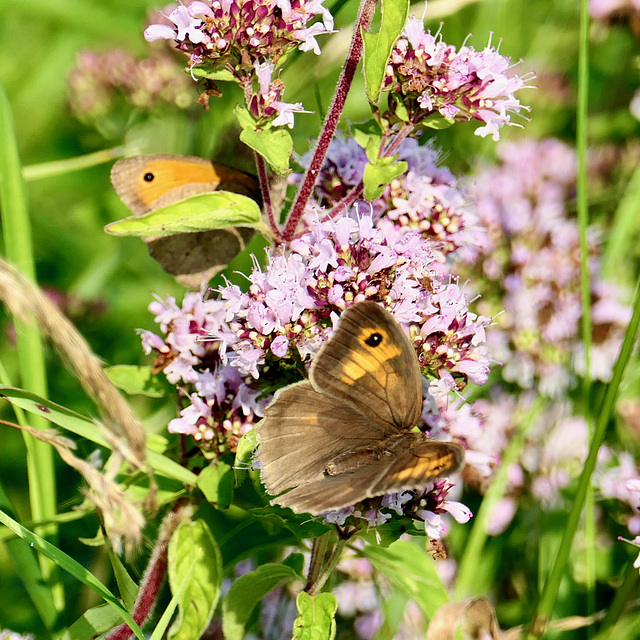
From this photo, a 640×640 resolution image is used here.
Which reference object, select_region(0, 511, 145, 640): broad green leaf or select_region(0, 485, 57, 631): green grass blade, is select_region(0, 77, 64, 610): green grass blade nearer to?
select_region(0, 485, 57, 631): green grass blade

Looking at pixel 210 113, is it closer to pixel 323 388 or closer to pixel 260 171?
pixel 260 171

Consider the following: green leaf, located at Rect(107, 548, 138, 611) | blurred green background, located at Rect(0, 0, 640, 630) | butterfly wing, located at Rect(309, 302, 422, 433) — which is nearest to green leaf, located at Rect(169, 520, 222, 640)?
green leaf, located at Rect(107, 548, 138, 611)

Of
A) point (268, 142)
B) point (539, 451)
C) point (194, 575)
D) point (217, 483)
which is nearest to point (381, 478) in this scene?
point (217, 483)

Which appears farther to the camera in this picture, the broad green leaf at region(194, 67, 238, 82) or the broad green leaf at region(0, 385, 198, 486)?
the broad green leaf at region(194, 67, 238, 82)

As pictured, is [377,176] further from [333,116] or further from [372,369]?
[372,369]

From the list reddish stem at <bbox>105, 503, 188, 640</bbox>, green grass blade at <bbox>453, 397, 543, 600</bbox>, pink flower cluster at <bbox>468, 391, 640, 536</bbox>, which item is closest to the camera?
reddish stem at <bbox>105, 503, 188, 640</bbox>

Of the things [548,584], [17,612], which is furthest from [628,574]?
[17,612]
